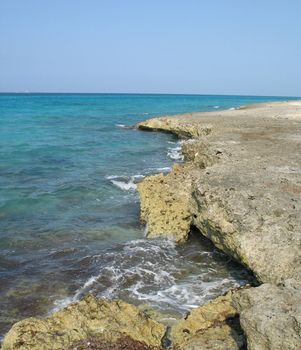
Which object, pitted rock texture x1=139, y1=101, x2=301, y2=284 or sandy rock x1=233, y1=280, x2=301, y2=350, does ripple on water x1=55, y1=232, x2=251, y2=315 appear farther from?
sandy rock x1=233, y1=280, x2=301, y2=350

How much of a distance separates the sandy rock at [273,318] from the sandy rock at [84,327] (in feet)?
6.20

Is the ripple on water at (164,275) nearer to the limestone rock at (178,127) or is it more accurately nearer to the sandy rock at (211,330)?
the sandy rock at (211,330)

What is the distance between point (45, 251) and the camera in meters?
12.1

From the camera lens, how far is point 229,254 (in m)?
10.7

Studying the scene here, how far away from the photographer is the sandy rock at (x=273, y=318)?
17.8 feet

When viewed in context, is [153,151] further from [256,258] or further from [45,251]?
[256,258]

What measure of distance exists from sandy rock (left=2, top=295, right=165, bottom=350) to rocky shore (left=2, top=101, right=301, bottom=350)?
16 millimetres

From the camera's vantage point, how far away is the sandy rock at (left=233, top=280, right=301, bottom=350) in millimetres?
5430

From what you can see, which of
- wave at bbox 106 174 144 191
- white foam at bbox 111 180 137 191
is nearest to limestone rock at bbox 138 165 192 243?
white foam at bbox 111 180 137 191

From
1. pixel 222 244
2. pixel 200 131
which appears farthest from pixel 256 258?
pixel 200 131

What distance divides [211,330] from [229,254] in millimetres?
3758

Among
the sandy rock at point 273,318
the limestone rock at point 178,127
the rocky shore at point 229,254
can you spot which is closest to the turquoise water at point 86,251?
the rocky shore at point 229,254

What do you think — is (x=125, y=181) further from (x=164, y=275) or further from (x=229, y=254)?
(x=229, y=254)

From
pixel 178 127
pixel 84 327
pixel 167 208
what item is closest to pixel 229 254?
pixel 167 208
